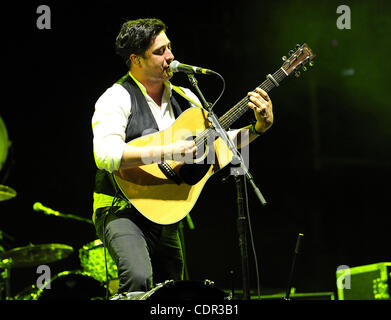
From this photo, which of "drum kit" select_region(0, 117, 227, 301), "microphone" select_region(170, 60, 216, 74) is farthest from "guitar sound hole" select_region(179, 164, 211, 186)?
"drum kit" select_region(0, 117, 227, 301)

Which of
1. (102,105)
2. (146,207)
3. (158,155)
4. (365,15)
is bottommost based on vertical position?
(146,207)

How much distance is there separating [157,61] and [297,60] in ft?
3.03

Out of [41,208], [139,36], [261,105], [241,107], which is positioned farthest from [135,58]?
[41,208]

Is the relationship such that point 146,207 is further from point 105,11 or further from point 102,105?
point 105,11

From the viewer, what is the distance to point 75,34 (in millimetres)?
5359

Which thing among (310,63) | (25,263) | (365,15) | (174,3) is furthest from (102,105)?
(365,15)

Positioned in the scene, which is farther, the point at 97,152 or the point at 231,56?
the point at 231,56

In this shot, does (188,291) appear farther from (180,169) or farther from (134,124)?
(134,124)

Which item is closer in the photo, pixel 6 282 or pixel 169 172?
pixel 169 172

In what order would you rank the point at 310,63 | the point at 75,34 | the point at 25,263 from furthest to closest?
the point at 75,34, the point at 25,263, the point at 310,63

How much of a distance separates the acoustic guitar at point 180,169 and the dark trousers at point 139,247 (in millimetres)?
94

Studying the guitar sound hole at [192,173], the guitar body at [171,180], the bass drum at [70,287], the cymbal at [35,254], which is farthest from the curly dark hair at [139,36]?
the bass drum at [70,287]

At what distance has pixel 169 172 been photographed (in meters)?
3.15
